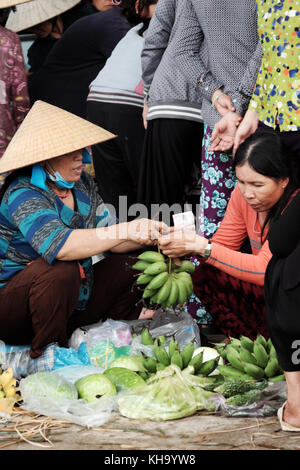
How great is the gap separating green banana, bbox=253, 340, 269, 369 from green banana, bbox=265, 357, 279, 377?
24 millimetres

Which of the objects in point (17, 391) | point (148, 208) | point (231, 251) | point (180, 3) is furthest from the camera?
point (148, 208)

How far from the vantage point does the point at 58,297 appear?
138 inches

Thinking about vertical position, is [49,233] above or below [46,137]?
below

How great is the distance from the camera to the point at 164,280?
11.5ft

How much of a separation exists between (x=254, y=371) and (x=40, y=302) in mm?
1126

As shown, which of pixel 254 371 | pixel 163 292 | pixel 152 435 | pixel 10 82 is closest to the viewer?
pixel 152 435

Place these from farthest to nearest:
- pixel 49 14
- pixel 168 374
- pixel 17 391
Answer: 1. pixel 49 14
2. pixel 17 391
3. pixel 168 374

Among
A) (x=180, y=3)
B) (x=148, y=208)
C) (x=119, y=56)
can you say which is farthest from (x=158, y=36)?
(x=148, y=208)

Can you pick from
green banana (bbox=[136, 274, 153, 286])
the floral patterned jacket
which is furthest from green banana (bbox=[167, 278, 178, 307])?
the floral patterned jacket

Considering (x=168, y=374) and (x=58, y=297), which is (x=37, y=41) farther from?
(x=168, y=374)

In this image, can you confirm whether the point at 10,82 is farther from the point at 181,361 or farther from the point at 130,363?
the point at 181,361

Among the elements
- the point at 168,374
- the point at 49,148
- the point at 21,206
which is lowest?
the point at 168,374

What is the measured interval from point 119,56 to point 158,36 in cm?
60

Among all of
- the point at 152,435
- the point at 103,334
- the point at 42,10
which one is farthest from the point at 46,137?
the point at 42,10
